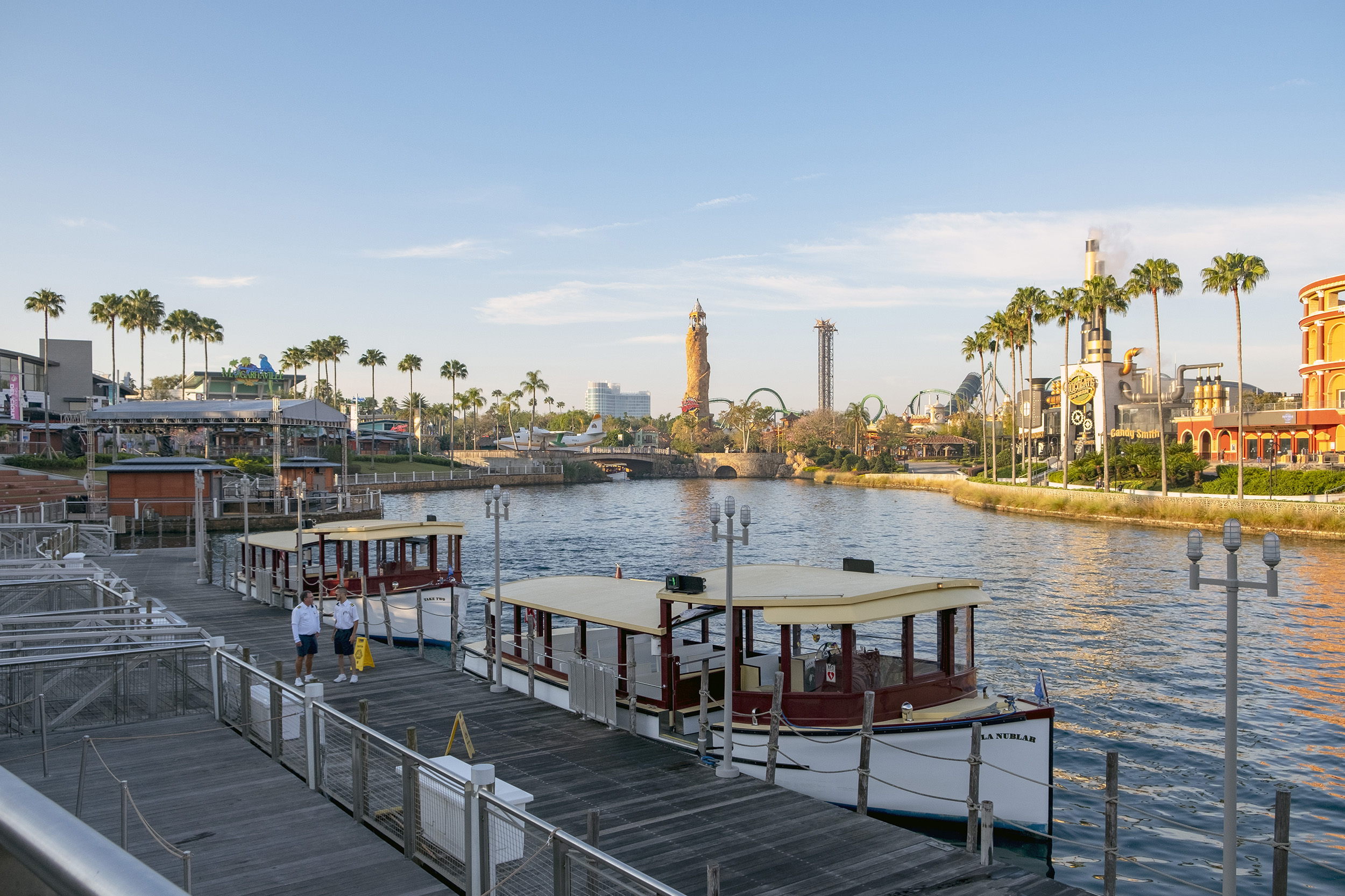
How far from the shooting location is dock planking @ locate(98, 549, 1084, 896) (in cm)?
1172

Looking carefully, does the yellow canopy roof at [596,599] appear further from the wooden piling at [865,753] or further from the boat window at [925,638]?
the boat window at [925,638]

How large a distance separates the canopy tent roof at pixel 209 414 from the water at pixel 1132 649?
12.4 metres

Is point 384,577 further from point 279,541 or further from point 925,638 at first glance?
point 925,638

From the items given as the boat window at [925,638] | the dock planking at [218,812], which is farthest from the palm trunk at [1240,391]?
the dock planking at [218,812]

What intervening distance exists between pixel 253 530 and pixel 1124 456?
255 ft

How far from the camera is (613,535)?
76562 millimetres

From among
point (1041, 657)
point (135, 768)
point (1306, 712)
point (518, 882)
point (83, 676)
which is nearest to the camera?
point (518, 882)

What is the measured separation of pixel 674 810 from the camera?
1385cm

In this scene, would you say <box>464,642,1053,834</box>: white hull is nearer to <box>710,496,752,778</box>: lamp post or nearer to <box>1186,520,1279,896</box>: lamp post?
<box>710,496,752,778</box>: lamp post

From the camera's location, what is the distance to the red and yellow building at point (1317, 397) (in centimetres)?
7731

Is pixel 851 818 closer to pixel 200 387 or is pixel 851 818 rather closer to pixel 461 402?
pixel 461 402

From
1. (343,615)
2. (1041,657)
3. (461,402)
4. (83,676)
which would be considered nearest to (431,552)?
(343,615)

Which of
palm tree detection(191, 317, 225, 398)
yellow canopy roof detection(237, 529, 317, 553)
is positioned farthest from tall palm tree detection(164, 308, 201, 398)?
yellow canopy roof detection(237, 529, 317, 553)

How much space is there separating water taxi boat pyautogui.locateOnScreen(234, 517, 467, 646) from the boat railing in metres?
16.6
